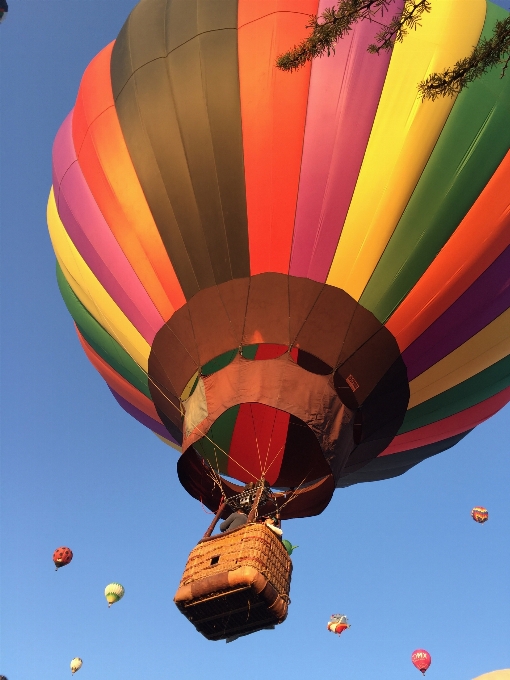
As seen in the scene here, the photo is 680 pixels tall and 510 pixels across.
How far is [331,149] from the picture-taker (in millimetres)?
5168

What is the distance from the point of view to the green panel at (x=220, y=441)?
6184mm

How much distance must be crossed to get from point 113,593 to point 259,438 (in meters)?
6.47

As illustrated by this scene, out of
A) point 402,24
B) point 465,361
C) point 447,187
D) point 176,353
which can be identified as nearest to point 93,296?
point 176,353

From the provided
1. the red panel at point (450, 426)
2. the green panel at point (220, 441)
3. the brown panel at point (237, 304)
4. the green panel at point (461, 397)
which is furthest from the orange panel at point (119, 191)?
the red panel at point (450, 426)

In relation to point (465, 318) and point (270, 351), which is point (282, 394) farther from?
point (465, 318)

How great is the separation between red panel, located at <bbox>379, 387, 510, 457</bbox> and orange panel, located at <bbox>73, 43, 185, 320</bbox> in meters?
2.60

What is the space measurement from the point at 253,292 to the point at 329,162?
46.8 inches

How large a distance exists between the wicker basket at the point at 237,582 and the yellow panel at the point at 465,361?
2.21 metres

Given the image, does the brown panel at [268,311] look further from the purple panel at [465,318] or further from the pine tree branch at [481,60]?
the pine tree branch at [481,60]

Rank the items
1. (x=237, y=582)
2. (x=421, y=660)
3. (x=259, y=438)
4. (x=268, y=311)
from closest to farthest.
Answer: (x=237, y=582), (x=268, y=311), (x=259, y=438), (x=421, y=660)

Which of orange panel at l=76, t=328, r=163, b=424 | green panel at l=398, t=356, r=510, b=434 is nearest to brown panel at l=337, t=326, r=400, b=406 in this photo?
green panel at l=398, t=356, r=510, b=434

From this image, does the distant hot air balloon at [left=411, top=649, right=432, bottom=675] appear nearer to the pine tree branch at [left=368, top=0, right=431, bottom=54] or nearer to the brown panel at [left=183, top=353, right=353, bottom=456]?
the brown panel at [left=183, top=353, right=353, bottom=456]

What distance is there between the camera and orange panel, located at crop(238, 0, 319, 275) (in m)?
5.23

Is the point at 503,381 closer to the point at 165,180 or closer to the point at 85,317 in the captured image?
the point at 165,180
